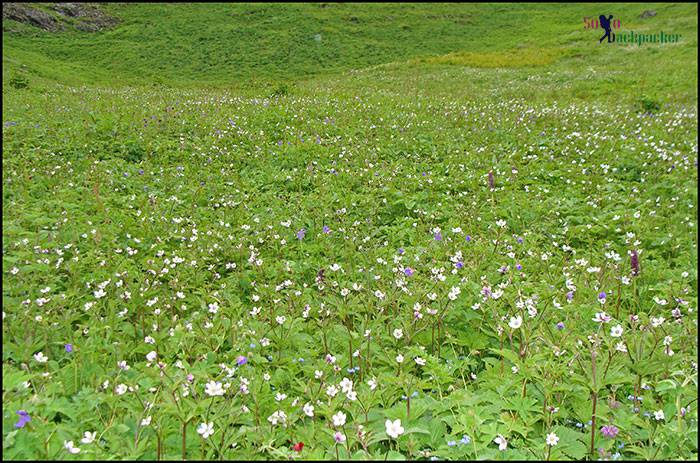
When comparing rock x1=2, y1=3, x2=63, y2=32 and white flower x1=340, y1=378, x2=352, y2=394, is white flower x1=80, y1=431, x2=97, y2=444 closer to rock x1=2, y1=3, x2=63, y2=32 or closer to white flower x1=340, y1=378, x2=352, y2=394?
white flower x1=340, y1=378, x2=352, y2=394

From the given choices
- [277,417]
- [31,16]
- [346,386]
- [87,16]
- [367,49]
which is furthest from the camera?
[87,16]

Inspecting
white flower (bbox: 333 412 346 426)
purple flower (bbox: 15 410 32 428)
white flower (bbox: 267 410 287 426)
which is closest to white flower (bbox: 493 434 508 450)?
white flower (bbox: 333 412 346 426)

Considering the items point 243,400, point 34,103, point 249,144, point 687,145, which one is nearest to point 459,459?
point 243,400

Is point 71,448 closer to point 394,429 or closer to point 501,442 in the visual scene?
point 394,429

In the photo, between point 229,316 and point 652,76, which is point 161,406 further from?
point 652,76

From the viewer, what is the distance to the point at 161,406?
269cm

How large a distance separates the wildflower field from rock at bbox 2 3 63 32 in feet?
117

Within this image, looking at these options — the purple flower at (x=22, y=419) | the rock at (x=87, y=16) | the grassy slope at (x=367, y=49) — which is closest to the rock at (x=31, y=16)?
the grassy slope at (x=367, y=49)

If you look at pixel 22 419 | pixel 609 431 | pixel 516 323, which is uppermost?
pixel 22 419

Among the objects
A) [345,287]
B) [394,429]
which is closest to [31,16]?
[345,287]

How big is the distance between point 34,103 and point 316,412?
12738 millimetres

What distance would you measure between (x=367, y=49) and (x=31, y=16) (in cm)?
2922

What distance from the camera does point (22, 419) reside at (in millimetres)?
2312

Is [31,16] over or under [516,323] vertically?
over
